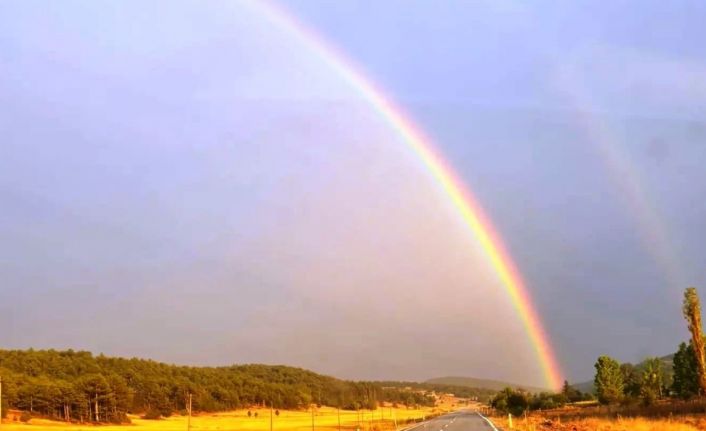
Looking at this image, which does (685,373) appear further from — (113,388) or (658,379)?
(113,388)

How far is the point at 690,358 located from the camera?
83.0 meters

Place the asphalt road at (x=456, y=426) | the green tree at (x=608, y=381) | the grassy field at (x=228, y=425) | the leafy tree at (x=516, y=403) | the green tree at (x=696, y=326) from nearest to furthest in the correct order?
the green tree at (x=696, y=326) < the asphalt road at (x=456, y=426) < the grassy field at (x=228, y=425) < the leafy tree at (x=516, y=403) < the green tree at (x=608, y=381)

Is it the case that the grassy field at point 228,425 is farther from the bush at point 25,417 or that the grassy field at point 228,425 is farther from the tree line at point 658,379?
the tree line at point 658,379

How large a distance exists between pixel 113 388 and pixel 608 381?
2836 inches

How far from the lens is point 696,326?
5066 centimetres

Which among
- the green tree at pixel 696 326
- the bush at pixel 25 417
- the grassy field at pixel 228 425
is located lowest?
the grassy field at pixel 228 425

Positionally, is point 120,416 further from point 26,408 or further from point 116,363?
point 116,363

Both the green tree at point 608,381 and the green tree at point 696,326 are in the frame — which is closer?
the green tree at point 696,326

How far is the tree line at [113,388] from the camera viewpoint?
272ft

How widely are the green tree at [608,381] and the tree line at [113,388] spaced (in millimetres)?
48590

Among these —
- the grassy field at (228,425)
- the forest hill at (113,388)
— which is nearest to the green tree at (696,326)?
the grassy field at (228,425)

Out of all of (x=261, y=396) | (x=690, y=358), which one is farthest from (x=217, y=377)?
(x=690, y=358)

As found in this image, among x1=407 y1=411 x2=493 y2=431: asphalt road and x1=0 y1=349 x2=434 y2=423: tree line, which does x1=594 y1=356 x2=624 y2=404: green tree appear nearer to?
x1=407 y1=411 x2=493 y2=431: asphalt road

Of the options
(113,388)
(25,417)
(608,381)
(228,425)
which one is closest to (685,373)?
(608,381)
